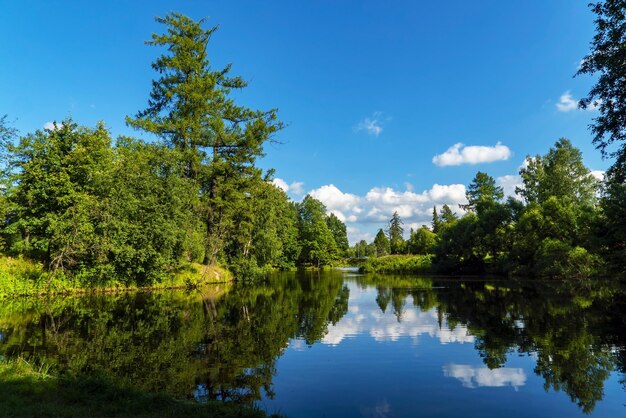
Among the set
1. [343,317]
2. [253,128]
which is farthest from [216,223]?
[343,317]

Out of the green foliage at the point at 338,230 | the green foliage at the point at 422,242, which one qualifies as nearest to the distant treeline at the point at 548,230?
the green foliage at the point at 422,242

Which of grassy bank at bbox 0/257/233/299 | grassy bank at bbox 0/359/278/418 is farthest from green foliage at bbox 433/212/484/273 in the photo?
grassy bank at bbox 0/359/278/418

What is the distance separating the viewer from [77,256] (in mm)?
30219

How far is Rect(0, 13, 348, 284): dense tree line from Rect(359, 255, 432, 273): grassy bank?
3358cm

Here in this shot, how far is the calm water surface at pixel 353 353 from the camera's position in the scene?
9.51m

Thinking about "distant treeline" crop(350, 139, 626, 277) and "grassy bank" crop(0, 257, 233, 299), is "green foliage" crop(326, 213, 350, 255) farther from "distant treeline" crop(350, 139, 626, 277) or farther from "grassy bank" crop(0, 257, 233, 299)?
"grassy bank" crop(0, 257, 233, 299)

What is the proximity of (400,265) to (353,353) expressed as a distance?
62.1 metres

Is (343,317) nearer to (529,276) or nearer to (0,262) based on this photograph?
(0,262)

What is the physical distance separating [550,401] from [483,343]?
587cm

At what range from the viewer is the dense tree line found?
96.7 feet

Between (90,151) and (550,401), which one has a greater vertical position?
(90,151)

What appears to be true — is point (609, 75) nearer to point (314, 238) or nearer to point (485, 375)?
point (485, 375)

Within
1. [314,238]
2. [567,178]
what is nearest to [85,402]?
[567,178]

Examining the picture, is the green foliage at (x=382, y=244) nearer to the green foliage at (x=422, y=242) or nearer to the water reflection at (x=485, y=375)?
the green foliage at (x=422, y=242)
